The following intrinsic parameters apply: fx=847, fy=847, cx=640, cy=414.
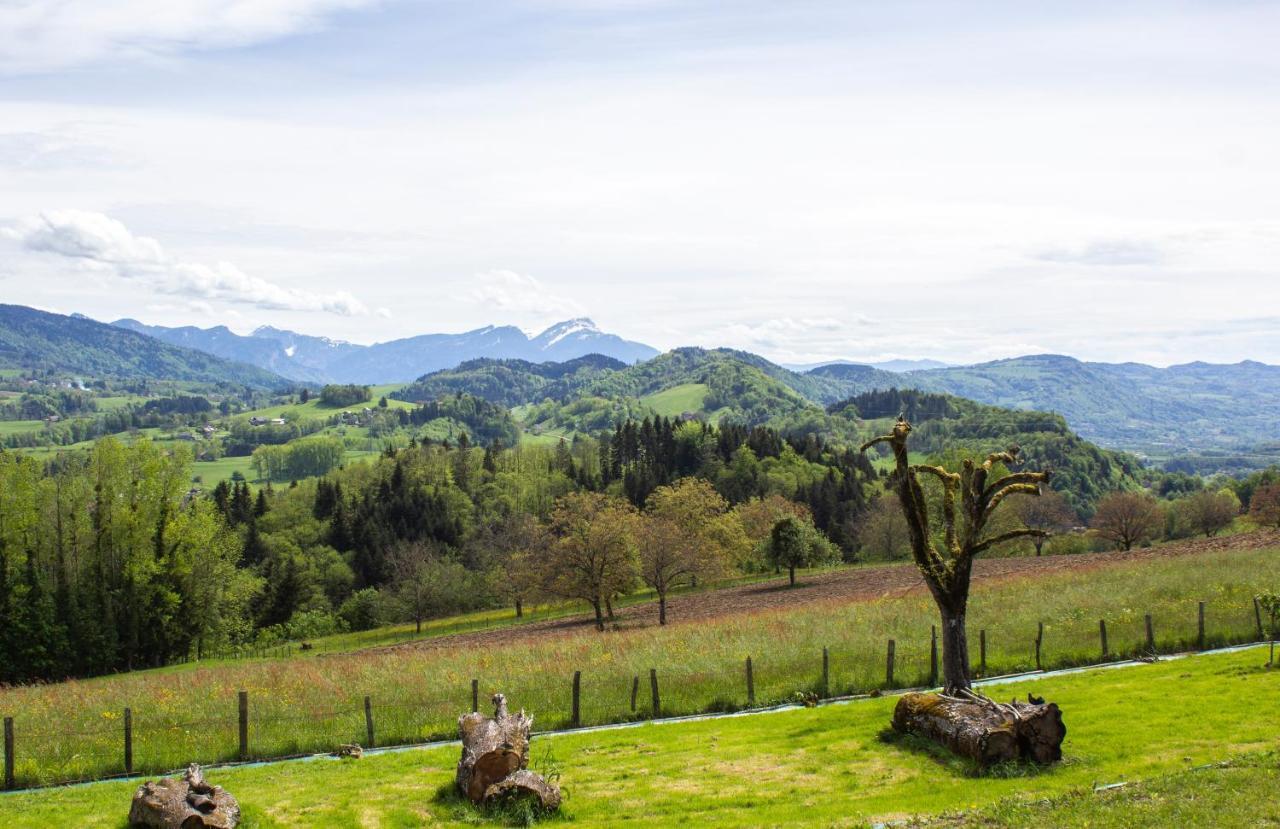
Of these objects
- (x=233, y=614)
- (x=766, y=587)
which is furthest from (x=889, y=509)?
(x=233, y=614)

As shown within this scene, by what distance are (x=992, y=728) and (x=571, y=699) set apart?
14569mm

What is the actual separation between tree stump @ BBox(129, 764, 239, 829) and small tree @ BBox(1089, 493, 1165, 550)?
331 ft

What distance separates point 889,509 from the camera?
106750 millimetres

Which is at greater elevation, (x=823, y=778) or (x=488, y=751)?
(x=488, y=751)

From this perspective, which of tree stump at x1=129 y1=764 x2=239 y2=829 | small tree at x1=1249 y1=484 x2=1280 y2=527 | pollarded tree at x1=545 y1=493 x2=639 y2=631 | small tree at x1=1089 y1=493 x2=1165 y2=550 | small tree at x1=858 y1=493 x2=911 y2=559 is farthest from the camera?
small tree at x1=858 y1=493 x2=911 y2=559

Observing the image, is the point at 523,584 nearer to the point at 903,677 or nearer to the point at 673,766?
the point at 903,677

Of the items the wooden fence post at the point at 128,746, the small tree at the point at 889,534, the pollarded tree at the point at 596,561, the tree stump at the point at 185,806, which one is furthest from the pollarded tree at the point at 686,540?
the tree stump at the point at 185,806

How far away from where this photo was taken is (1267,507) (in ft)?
316

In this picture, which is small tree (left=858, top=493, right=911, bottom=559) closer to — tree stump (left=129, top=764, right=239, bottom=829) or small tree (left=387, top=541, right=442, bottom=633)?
small tree (left=387, top=541, right=442, bottom=633)

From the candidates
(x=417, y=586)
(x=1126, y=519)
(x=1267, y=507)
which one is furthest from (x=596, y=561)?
(x=1267, y=507)

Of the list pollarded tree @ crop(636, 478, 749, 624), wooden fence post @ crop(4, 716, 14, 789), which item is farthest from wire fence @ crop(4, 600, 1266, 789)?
pollarded tree @ crop(636, 478, 749, 624)

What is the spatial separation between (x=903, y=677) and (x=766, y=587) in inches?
1951

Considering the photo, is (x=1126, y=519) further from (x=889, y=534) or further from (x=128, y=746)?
(x=128, y=746)

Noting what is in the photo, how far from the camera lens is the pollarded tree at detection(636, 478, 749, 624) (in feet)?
206
